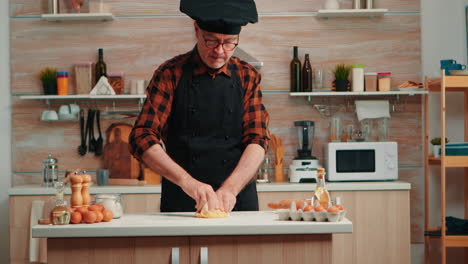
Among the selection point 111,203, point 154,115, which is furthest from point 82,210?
point 154,115

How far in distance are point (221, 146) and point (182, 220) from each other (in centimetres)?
47

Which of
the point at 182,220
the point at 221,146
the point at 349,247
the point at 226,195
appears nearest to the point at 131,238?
the point at 182,220

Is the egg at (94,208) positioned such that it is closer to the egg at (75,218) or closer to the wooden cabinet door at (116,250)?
the egg at (75,218)

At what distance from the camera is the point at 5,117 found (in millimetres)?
4906

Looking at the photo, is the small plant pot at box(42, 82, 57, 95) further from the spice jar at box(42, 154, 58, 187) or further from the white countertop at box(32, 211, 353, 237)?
the white countertop at box(32, 211, 353, 237)

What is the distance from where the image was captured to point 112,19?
4891mm

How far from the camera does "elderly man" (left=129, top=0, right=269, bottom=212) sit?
7.73ft

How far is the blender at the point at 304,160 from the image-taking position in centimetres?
458

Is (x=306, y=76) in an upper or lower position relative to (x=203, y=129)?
upper

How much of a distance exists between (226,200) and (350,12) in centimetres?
290

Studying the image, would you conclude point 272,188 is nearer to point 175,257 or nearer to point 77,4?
point 77,4

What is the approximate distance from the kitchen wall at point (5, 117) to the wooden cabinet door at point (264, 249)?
334 cm

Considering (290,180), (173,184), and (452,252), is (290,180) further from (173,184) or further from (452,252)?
(173,184)

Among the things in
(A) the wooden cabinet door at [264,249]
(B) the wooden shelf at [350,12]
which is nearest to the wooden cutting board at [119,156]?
(B) the wooden shelf at [350,12]
